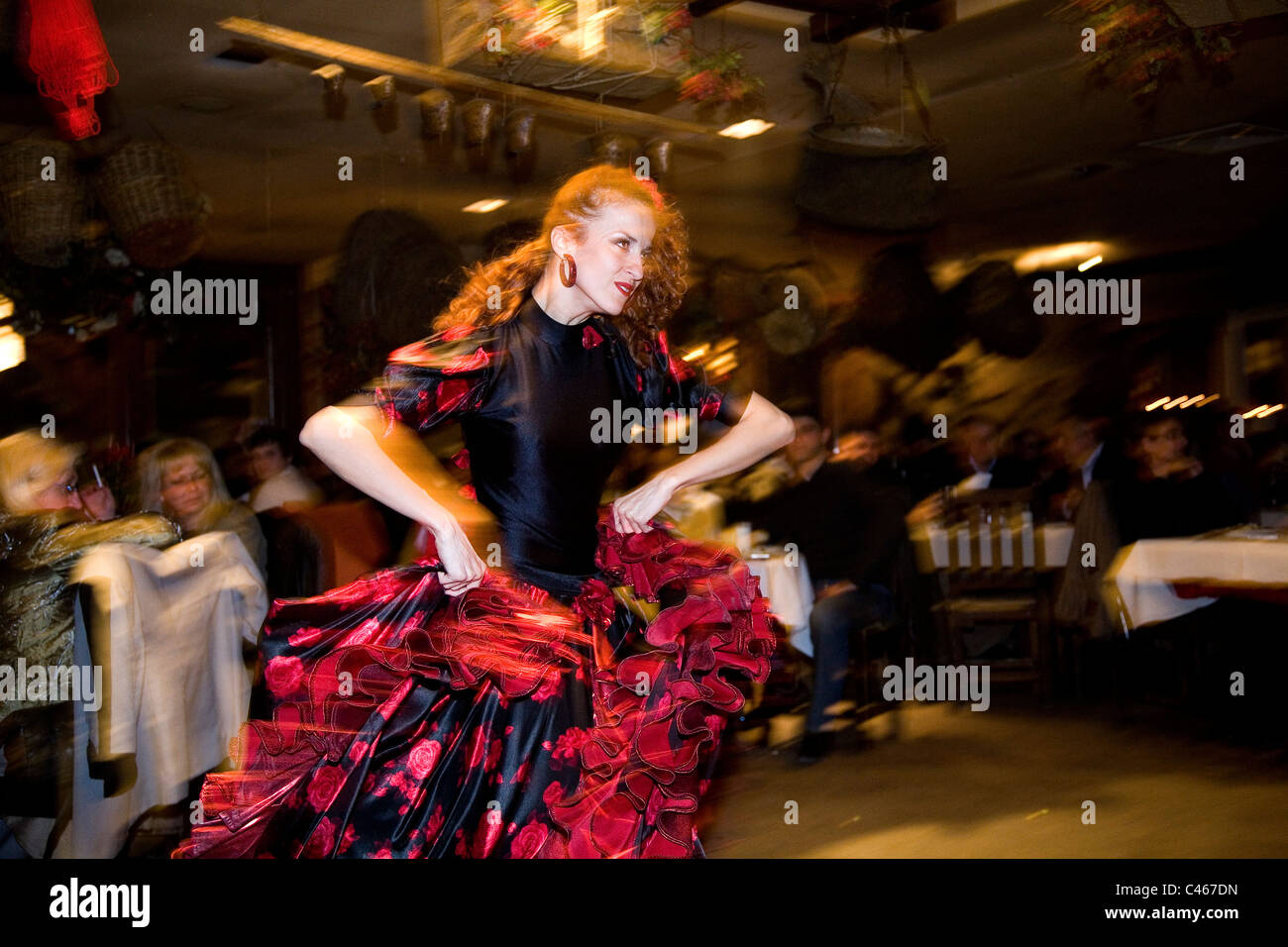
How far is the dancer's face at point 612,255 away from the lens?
6.94ft

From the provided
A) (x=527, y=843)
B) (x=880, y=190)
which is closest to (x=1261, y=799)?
(x=880, y=190)

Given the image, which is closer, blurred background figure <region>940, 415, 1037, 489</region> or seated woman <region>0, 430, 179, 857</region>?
seated woman <region>0, 430, 179, 857</region>

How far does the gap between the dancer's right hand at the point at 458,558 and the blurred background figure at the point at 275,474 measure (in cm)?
252

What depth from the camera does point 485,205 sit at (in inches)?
270

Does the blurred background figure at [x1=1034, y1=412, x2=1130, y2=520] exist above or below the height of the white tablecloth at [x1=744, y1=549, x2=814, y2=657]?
above

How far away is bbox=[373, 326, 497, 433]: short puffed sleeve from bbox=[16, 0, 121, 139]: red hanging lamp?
2294mm

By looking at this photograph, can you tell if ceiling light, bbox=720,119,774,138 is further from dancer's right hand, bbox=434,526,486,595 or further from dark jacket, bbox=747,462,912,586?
dancer's right hand, bbox=434,526,486,595

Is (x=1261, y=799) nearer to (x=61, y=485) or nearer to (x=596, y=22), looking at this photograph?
(x=596, y=22)

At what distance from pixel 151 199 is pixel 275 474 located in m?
1.05

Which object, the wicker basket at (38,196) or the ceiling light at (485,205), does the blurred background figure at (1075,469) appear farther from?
the wicker basket at (38,196)

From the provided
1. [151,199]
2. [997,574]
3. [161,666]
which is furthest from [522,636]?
[997,574]

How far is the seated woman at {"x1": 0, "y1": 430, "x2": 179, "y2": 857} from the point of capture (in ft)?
9.41

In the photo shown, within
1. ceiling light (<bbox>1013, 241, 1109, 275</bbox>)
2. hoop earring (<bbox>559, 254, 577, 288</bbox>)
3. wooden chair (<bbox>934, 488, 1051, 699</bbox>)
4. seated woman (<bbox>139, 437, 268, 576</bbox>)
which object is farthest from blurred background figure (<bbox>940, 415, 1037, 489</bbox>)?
hoop earring (<bbox>559, 254, 577, 288</bbox>)

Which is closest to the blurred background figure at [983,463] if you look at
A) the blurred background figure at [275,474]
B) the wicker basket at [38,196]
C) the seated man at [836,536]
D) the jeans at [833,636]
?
the seated man at [836,536]
